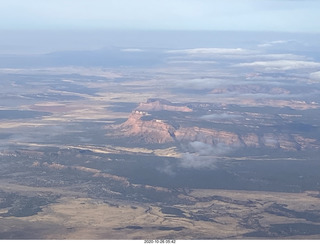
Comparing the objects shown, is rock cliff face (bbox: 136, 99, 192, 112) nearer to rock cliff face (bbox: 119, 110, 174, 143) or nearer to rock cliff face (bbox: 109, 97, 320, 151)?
rock cliff face (bbox: 119, 110, 174, 143)

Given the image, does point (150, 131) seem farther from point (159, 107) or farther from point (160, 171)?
point (159, 107)

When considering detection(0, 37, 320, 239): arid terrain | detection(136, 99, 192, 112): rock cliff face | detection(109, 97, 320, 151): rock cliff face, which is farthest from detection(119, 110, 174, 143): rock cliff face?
detection(136, 99, 192, 112): rock cliff face

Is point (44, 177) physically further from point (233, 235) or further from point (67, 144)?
point (233, 235)

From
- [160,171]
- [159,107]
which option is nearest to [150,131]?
[160,171]

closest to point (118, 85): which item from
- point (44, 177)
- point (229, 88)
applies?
point (229, 88)

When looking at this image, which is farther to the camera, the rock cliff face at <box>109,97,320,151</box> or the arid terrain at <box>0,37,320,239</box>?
the rock cliff face at <box>109,97,320,151</box>

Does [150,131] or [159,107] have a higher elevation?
[159,107]

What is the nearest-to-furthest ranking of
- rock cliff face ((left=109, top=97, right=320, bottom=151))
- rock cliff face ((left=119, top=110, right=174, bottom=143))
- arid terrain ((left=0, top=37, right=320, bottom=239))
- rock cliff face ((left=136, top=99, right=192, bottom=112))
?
1. arid terrain ((left=0, top=37, right=320, bottom=239))
2. rock cliff face ((left=109, top=97, right=320, bottom=151))
3. rock cliff face ((left=119, top=110, right=174, bottom=143))
4. rock cliff face ((left=136, top=99, right=192, bottom=112))

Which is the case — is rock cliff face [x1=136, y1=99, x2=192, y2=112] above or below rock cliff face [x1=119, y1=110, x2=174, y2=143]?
above

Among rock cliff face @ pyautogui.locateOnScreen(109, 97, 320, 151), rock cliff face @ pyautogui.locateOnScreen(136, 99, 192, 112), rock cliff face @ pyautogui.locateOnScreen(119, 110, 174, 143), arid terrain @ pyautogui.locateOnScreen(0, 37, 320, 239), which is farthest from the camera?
rock cliff face @ pyautogui.locateOnScreen(136, 99, 192, 112)
